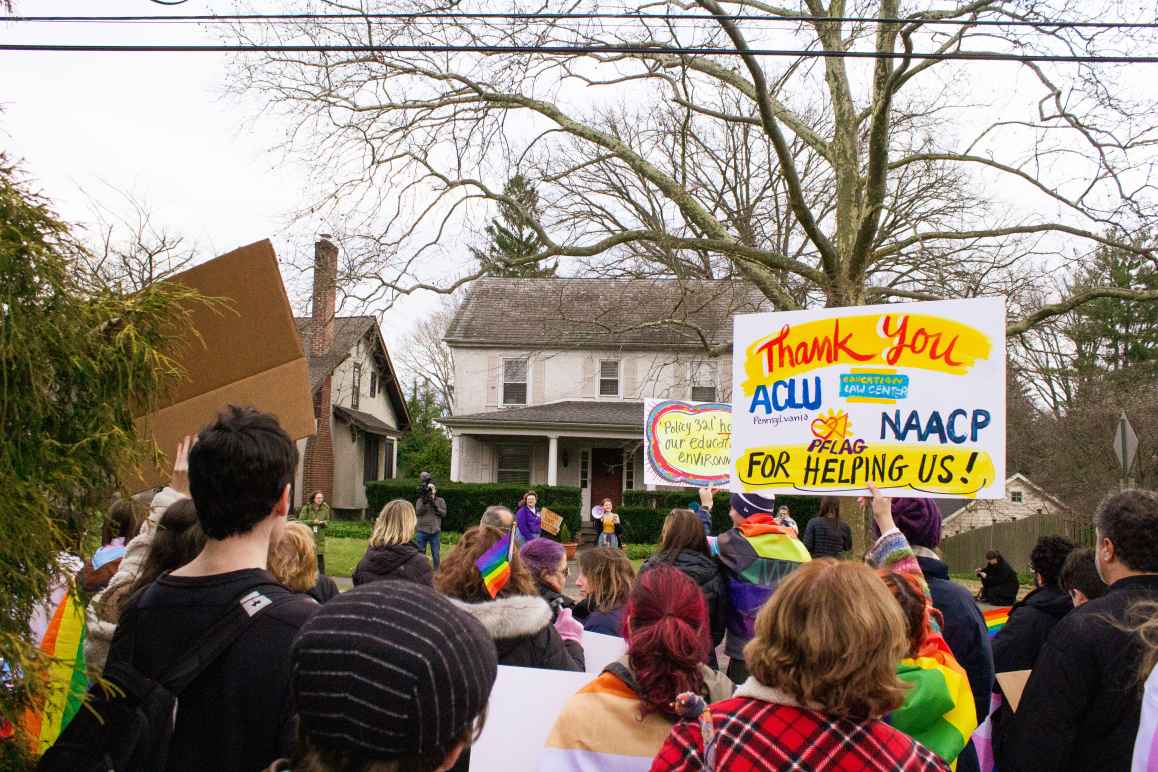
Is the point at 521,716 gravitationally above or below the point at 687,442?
below

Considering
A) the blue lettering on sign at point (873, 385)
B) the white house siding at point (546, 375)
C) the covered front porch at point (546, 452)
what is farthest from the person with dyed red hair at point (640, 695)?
the white house siding at point (546, 375)

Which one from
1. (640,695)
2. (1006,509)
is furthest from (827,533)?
(1006,509)

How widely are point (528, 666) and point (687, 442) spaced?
671 centimetres

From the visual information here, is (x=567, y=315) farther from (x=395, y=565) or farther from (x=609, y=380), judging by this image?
(x=395, y=565)

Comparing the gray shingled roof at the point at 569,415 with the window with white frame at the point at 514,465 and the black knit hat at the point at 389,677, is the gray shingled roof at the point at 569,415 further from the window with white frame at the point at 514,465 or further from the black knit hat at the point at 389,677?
the black knit hat at the point at 389,677

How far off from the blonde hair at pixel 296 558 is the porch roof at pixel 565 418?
24.3 metres

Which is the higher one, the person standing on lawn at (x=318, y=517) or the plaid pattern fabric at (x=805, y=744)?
the plaid pattern fabric at (x=805, y=744)

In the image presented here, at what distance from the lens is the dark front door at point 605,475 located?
103 ft

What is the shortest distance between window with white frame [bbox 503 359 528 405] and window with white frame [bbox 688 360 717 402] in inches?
227

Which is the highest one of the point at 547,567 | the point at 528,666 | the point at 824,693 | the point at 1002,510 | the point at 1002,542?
the point at 824,693

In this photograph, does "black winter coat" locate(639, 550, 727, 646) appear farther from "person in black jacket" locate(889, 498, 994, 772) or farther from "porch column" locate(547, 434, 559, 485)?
"porch column" locate(547, 434, 559, 485)

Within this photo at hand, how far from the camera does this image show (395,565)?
5582 mm

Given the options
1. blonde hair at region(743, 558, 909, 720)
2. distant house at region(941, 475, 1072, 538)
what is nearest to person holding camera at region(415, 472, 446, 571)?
blonde hair at region(743, 558, 909, 720)

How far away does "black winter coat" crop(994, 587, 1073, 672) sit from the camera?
4562mm
